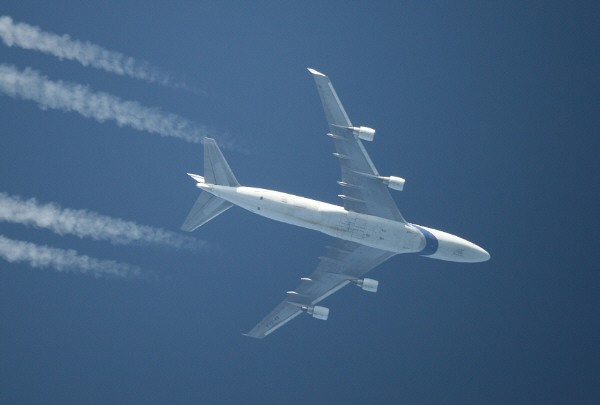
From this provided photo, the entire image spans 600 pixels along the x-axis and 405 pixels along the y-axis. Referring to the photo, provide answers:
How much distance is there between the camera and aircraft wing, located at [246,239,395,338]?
2207 inches

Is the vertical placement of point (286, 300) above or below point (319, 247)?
below

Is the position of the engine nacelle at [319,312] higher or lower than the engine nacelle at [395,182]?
lower

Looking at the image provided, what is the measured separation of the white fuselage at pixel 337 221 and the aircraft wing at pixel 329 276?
242cm

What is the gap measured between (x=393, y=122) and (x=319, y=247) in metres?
16.2

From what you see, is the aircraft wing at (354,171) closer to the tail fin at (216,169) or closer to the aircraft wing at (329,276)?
the aircraft wing at (329,276)

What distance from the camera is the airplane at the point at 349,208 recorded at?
170ft

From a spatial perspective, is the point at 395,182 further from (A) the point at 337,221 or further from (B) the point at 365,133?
(A) the point at 337,221

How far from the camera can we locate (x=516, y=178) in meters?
71.8

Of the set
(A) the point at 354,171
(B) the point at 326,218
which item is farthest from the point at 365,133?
(B) the point at 326,218

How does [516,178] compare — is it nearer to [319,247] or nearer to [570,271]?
[570,271]

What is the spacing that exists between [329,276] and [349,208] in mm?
6976

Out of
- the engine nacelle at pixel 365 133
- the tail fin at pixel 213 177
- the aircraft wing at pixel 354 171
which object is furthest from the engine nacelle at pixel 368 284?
the tail fin at pixel 213 177

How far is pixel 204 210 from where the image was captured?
2090 inches

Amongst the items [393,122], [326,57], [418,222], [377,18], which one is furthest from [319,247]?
[377,18]
